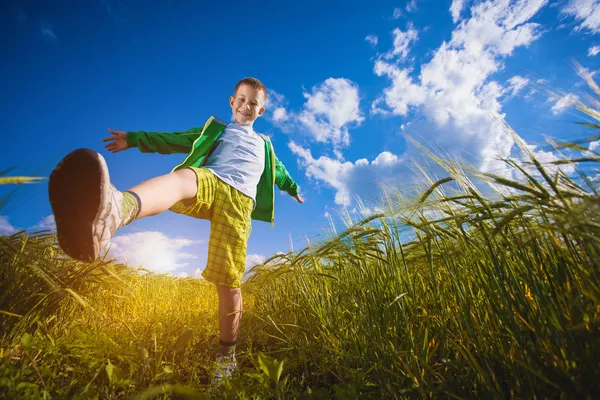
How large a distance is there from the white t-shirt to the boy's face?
0.45ft

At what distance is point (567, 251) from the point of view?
0.74 metres

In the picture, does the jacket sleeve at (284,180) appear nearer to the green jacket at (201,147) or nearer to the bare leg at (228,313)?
the green jacket at (201,147)

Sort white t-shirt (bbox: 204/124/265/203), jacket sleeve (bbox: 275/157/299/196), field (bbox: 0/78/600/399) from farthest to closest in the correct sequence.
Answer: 1. jacket sleeve (bbox: 275/157/299/196)
2. white t-shirt (bbox: 204/124/265/203)
3. field (bbox: 0/78/600/399)

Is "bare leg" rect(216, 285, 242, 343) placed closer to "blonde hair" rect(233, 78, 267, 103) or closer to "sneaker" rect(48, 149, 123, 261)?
"sneaker" rect(48, 149, 123, 261)

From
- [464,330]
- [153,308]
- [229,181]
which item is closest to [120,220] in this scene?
[229,181]

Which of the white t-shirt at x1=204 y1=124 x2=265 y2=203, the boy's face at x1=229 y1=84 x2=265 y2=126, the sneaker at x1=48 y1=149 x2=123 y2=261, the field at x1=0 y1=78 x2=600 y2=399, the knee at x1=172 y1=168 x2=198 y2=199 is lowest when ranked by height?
the field at x1=0 y1=78 x2=600 y2=399

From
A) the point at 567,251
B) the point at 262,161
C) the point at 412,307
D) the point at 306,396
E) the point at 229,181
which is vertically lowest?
the point at 306,396

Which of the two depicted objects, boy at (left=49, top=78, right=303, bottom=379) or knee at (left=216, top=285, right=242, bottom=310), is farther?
knee at (left=216, top=285, right=242, bottom=310)

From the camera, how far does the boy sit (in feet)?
3.32

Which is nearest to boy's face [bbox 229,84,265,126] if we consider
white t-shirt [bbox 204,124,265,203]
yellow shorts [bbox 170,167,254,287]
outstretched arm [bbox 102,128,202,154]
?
white t-shirt [bbox 204,124,265,203]

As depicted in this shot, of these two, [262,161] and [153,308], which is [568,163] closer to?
[262,161]

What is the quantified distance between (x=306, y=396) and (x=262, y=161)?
1.79 m

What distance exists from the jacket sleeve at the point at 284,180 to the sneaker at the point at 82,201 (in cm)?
201

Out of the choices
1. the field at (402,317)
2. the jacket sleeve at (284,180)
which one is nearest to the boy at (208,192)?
the jacket sleeve at (284,180)
